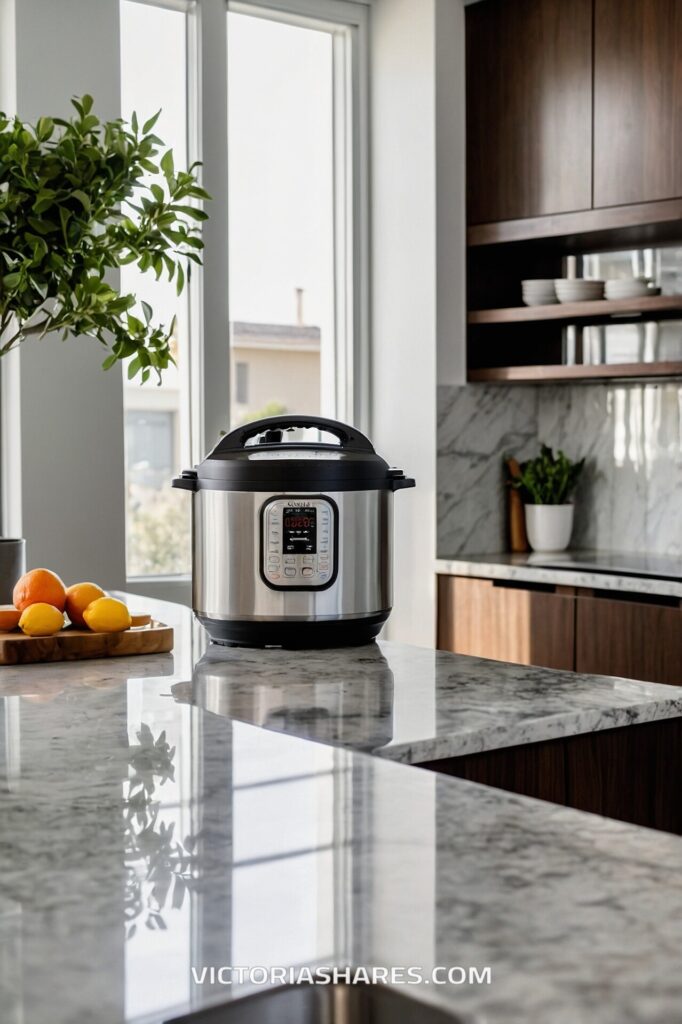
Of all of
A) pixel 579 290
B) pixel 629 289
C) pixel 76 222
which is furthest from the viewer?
pixel 579 290

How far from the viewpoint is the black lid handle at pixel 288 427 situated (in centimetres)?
204

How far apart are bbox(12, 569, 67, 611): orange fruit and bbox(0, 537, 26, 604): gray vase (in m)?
0.26

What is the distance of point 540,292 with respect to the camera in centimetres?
380

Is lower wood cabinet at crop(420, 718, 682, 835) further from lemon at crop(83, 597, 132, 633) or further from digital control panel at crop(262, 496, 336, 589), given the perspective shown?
lemon at crop(83, 597, 132, 633)

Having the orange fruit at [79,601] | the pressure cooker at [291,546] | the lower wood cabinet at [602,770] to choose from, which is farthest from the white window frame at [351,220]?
the lower wood cabinet at [602,770]

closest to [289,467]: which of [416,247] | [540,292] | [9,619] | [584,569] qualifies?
[9,619]

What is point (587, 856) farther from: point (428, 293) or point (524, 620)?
point (428, 293)

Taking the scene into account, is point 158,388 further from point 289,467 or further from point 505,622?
point 289,467

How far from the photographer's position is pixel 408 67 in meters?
3.96

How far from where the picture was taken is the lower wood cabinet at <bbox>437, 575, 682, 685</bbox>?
3191mm

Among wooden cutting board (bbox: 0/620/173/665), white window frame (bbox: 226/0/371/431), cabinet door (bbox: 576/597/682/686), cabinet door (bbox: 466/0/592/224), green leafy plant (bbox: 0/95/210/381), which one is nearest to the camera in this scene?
wooden cutting board (bbox: 0/620/173/665)

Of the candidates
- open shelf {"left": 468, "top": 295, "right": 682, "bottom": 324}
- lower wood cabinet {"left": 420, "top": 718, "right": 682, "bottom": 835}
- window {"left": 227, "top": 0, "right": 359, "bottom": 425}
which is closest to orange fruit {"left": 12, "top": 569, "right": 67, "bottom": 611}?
lower wood cabinet {"left": 420, "top": 718, "right": 682, "bottom": 835}

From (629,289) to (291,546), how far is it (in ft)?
6.44

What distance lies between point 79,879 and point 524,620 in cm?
279
